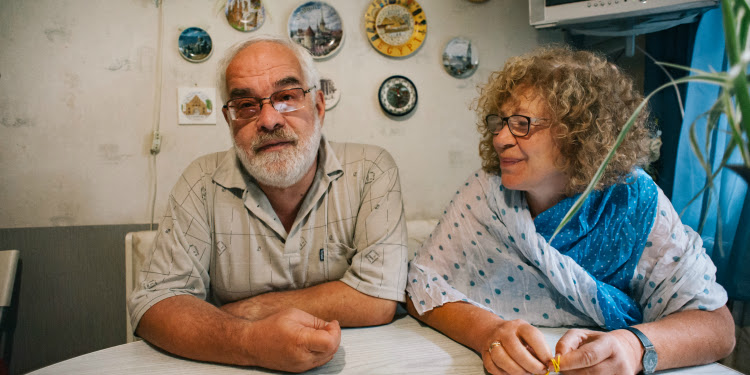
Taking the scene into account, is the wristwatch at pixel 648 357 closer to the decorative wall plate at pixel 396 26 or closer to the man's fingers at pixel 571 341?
the man's fingers at pixel 571 341

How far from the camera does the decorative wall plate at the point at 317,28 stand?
88.8 inches

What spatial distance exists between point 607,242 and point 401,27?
5.39 feet

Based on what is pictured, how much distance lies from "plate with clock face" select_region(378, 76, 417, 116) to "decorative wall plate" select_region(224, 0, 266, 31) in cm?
72

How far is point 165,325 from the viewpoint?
102cm

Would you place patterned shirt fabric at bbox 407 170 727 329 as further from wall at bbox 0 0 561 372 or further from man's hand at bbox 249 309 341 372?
wall at bbox 0 0 561 372

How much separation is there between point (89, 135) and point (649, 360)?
2.39 m

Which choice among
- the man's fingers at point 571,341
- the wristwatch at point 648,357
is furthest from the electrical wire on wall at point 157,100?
the wristwatch at point 648,357

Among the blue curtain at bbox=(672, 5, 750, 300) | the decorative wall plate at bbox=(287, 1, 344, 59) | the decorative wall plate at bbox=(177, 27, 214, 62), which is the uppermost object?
the decorative wall plate at bbox=(287, 1, 344, 59)

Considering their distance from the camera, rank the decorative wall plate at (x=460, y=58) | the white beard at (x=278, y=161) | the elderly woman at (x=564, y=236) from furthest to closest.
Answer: the decorative wall plate at (x=460, y=58) → the white beard at (x=278, y=161) → the elderly woman at (x=564, y=236)

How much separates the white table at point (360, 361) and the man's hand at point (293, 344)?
0.12 ft

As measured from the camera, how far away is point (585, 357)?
2.71 ft

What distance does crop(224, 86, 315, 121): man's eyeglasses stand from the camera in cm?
133

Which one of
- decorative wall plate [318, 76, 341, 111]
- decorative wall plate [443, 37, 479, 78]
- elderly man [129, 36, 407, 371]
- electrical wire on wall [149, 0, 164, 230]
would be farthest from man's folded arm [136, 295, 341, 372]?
decorative wall plate [443, 37, 479, 78]

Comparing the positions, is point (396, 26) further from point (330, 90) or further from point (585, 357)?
point (585, 357)
